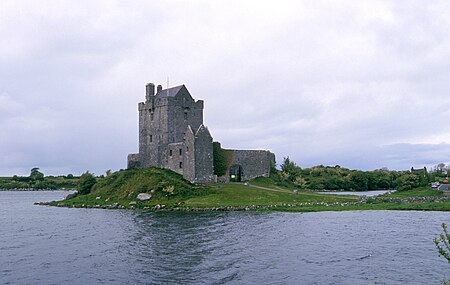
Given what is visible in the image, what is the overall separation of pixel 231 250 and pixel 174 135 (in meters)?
43.6

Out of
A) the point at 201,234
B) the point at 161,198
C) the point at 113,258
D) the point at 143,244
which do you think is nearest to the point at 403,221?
the point at 201,234

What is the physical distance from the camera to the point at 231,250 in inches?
1062

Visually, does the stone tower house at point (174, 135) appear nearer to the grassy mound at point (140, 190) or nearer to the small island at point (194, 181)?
the small island at point (194, 181)

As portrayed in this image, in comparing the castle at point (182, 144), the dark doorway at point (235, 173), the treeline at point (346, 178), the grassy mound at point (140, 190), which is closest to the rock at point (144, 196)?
the grassy mound at point (140, 190)

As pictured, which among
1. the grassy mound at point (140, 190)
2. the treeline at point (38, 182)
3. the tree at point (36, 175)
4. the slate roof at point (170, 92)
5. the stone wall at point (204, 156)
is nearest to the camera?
the grassy mound at point (140, 190)

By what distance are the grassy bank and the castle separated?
2.67 metres

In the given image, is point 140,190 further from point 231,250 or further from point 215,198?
point 231,250

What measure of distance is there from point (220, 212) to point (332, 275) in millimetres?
27205

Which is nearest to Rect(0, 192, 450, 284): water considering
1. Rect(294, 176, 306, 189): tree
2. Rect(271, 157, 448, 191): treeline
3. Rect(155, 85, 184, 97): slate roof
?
Rect(155, 85, 184, 97): slate roof

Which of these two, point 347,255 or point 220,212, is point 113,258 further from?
point 220,212

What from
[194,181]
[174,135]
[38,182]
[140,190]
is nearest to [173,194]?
[140,190]

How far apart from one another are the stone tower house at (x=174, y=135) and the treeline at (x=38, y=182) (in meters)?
87.7

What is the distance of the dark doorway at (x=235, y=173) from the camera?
226 feet

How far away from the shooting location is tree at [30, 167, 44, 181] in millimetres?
168500
